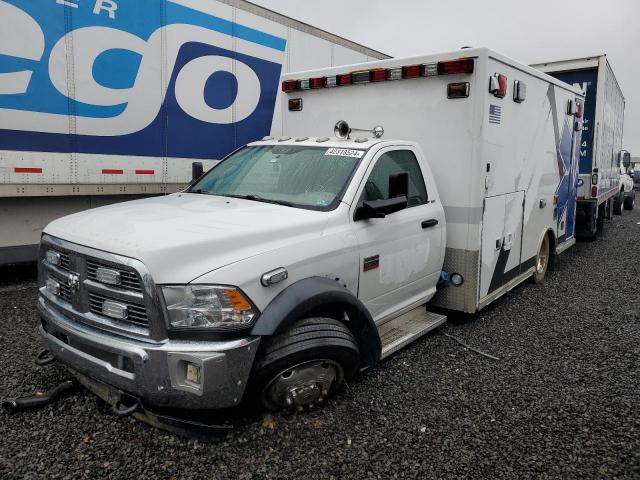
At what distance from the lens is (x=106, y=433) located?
315 cm

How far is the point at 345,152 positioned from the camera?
4.26 m

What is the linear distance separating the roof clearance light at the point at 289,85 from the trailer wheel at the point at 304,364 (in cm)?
341

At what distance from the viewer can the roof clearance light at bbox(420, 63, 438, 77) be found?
16.1 feet

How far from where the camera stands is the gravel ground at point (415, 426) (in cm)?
289

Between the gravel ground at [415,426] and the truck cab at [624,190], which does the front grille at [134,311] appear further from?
the truck cab at [624,190]

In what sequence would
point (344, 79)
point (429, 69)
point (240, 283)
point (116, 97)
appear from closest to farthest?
1. point (240, 283)
2. point (429, 69)
3. point (344, 79)
4. point (116, 97)

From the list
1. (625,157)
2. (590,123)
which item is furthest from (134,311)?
(625,157)

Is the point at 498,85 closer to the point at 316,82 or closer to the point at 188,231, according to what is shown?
the point at 316,82

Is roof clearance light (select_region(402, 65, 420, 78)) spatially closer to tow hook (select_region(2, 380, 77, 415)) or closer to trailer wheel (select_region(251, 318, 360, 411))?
trailer wheel (select_region(251, 318, 360, 411))

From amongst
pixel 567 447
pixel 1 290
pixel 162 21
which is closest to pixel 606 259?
pixel 567 447

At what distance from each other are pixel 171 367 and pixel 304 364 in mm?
847

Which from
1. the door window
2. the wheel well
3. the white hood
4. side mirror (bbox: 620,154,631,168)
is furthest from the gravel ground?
side mirror (bbox: 620,154,631,168)

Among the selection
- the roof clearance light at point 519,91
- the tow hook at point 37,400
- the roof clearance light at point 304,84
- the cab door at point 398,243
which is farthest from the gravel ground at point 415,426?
the roof clearance light at point 304,84

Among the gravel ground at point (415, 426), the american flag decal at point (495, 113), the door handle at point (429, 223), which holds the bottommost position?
the gravel ground at point (415, 426)
